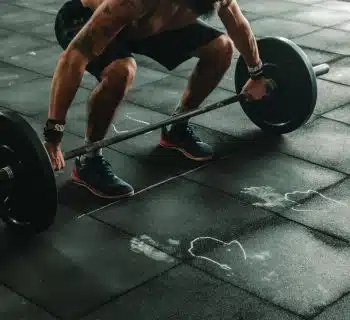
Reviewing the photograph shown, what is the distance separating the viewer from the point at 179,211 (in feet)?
Result: 10.0

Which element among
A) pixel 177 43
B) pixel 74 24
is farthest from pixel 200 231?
pixel 74 24

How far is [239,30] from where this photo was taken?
3.28 m

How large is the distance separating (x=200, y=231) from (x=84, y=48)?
2.67 feet

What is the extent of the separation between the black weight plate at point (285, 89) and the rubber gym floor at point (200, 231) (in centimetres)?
10

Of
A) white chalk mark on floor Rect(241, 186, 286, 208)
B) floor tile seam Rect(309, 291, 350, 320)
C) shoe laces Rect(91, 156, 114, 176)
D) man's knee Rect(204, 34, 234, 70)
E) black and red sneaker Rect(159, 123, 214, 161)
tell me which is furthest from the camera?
black and red sneaker Rect(159, 123, 214, 161)

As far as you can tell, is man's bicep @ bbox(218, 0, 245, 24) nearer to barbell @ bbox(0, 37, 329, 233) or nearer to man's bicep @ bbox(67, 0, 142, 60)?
barbell @ bbox(0, 37, 329, 233)

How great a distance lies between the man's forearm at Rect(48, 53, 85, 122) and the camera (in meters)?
2.83

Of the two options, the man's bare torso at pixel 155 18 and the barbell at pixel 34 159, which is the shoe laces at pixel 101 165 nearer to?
the barbell at pixel 34 159

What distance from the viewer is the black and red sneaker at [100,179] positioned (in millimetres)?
3168

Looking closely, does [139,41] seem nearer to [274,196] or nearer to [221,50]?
[221,50]

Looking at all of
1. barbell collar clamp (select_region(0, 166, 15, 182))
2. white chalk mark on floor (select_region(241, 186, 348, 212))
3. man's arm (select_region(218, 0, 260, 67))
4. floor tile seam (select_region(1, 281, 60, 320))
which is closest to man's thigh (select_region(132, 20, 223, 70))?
man's arm (select_region(218, 0, 260, 67))

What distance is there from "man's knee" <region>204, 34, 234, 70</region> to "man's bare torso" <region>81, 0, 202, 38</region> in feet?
0.80

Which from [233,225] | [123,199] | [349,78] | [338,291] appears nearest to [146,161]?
[123,199]

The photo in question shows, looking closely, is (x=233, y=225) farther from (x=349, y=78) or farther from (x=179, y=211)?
(x=349, y=78)
